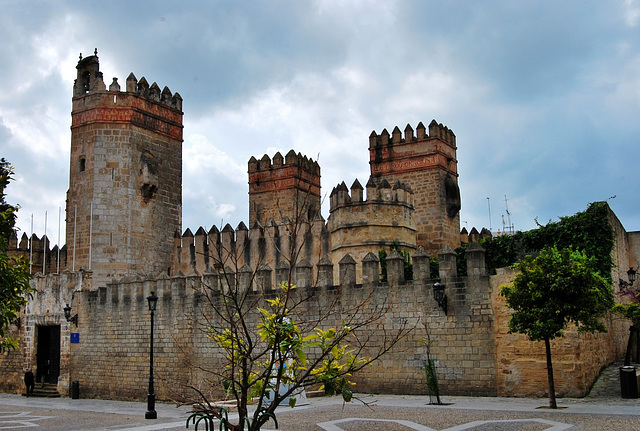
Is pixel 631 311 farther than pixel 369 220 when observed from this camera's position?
No

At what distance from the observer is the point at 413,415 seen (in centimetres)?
1184

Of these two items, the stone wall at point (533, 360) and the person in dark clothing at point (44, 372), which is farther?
the person in dark clothing at point (44, 372)

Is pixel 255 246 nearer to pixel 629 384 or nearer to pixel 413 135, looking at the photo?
pixel 413 135

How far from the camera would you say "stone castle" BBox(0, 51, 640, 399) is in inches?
591

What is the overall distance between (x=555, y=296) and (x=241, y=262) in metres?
12.6

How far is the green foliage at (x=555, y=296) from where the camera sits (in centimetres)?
1230

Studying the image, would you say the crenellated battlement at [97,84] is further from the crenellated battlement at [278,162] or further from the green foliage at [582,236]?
the green foliage at [582,236]

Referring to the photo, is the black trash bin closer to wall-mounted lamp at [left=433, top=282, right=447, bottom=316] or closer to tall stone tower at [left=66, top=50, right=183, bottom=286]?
wall-mounted lamp at [left=433, top=282, right=447, bottom=316]

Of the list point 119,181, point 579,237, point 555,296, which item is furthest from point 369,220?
point 119,181

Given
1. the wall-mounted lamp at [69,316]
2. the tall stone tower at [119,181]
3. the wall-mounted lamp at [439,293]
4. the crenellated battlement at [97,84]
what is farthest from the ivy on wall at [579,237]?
the crenellated battlement at [97,84]

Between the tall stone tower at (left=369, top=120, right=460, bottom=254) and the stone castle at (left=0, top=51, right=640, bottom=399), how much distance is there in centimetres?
5

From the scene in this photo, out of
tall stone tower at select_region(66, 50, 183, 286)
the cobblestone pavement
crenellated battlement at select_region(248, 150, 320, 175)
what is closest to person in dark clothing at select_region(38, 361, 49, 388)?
tall stone tower at select_region(66, 50, 183, 286)

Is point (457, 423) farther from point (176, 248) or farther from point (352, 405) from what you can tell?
point (176, 248)

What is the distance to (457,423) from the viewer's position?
10.7m
